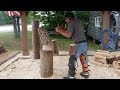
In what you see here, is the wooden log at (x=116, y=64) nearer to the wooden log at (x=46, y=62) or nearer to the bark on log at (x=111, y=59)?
the bark on log at (x=111, y=59)

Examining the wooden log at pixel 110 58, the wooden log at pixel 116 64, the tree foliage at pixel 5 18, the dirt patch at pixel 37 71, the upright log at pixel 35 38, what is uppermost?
the tree foliage at pixel 5 18

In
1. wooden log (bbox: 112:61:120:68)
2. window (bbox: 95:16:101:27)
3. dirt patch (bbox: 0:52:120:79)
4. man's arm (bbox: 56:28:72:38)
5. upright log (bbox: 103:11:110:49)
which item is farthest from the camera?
window (bbox: 95:16:101:27)

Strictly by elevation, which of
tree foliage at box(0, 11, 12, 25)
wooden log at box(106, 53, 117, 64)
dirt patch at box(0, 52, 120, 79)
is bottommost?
dirt patch at box(0, 52, 120, 79)

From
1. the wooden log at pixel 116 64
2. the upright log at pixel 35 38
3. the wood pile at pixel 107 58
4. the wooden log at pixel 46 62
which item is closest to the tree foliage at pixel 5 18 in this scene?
the upright log at pixel 35 38

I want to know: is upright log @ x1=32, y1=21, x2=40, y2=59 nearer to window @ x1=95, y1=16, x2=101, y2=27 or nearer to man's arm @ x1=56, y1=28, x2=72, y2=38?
man's arm @ x1=56, y1=28, x2=72, y2=38

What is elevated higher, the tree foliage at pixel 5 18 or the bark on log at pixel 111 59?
the tree foliage at pixel 5 18

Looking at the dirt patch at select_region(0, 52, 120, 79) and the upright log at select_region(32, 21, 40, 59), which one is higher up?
the upright log at select_region(32, 21, 40, 59)

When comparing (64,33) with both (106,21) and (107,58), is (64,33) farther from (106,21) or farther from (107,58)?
(106,21)

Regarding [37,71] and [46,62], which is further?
[37,71]

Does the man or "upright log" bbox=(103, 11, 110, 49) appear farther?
"upright log" bbox=(103, 11, 110, 49)

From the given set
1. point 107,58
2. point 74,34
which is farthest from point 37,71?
point 107,58

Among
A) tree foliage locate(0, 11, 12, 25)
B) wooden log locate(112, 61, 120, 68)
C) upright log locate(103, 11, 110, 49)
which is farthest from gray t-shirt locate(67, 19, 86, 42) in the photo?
tree foliage locate(0, 11, 12, 25)

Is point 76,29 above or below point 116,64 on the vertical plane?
above

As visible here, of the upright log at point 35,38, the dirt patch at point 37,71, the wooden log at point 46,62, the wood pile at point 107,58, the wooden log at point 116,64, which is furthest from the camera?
the upright log at point 35,38
